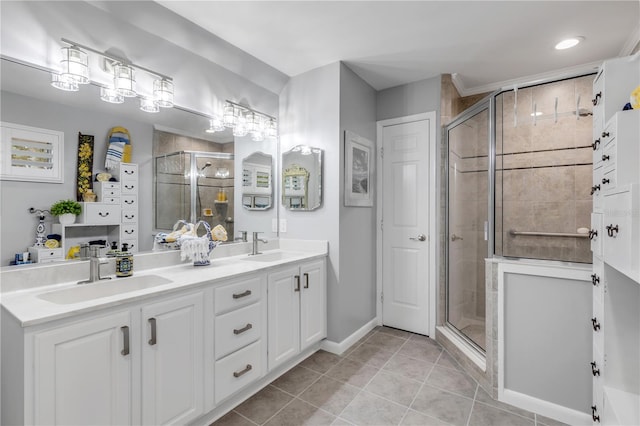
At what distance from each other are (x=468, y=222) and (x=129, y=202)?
8.77 feet

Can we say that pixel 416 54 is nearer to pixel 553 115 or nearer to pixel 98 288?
pixel 553 115

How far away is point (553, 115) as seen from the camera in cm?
209

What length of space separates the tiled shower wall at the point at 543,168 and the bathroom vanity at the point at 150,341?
169cm

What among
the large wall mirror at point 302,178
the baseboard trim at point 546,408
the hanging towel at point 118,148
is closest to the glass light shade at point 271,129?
the large wall mirror at point 302,178

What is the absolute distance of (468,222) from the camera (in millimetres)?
2725

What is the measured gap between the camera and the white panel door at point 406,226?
3113 mm

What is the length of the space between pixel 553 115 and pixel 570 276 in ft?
3.62

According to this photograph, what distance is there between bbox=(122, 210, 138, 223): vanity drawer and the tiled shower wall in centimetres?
244

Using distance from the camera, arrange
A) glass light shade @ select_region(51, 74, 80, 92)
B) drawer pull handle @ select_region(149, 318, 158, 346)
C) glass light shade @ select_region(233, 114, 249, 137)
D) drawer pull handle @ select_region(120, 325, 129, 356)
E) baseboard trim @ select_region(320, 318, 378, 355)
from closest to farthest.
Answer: drawer pull handle @ select_region(120, 325, 129, 356)
drawer pull handle @ select_region(149, 318, 158, 346)
glass light shade @ select_region(51, 74, 80, 92)
glass light shade @ select_region(233, 114, 249, 137)
baseboard trim @ select_region(320, 318, 378, 355)

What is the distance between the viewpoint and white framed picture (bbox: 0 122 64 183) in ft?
4.69

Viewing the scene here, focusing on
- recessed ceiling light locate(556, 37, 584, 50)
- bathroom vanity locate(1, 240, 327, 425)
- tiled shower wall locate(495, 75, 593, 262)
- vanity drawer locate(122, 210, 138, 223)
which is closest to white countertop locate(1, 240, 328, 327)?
bathroom vanity locate(1, 240, 327, 425)

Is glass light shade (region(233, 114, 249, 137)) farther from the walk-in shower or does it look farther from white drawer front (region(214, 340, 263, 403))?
the walk-in shower

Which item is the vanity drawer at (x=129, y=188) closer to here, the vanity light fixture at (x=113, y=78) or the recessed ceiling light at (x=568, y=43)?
the vanity light fixture at (x=113, y=78)

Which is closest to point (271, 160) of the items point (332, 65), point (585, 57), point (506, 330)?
point (332, 65)
